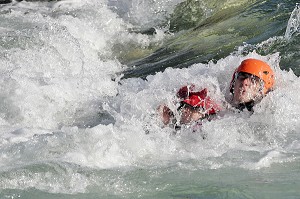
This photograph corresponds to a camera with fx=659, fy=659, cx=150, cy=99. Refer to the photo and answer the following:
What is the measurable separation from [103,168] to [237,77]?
2.40 m

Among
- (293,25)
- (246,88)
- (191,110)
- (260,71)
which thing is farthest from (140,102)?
(293,25)

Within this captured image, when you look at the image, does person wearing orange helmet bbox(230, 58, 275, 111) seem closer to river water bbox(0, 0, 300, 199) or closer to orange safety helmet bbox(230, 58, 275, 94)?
orange safety helmet bbox(230, 58, 275, 94)

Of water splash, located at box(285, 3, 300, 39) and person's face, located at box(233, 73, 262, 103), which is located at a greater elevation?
water splash, located at box(285, 3, 300, 39)

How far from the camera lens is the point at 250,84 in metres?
7.53

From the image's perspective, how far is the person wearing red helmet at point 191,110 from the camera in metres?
7.38

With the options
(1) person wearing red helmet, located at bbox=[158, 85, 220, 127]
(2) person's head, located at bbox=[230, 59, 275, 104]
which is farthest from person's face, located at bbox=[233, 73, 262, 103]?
(1) person wearing red helmet, located at bbox=[158, 85, 220, 127]

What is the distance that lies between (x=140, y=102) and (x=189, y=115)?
71 centimetres

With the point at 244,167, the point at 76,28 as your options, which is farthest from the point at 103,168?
the point at 76,28

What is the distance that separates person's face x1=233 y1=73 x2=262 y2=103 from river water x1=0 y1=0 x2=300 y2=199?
6.3 inches

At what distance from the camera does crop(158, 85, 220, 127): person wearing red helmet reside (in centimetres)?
738

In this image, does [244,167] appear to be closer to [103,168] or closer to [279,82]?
[103,168]

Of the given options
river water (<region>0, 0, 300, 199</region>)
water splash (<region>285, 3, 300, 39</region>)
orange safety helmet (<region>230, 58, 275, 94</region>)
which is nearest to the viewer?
river water (<region>0, 0, 300, 199</region>)

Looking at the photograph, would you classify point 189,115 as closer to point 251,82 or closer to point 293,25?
point 251,82

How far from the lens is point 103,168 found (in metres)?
5.86
